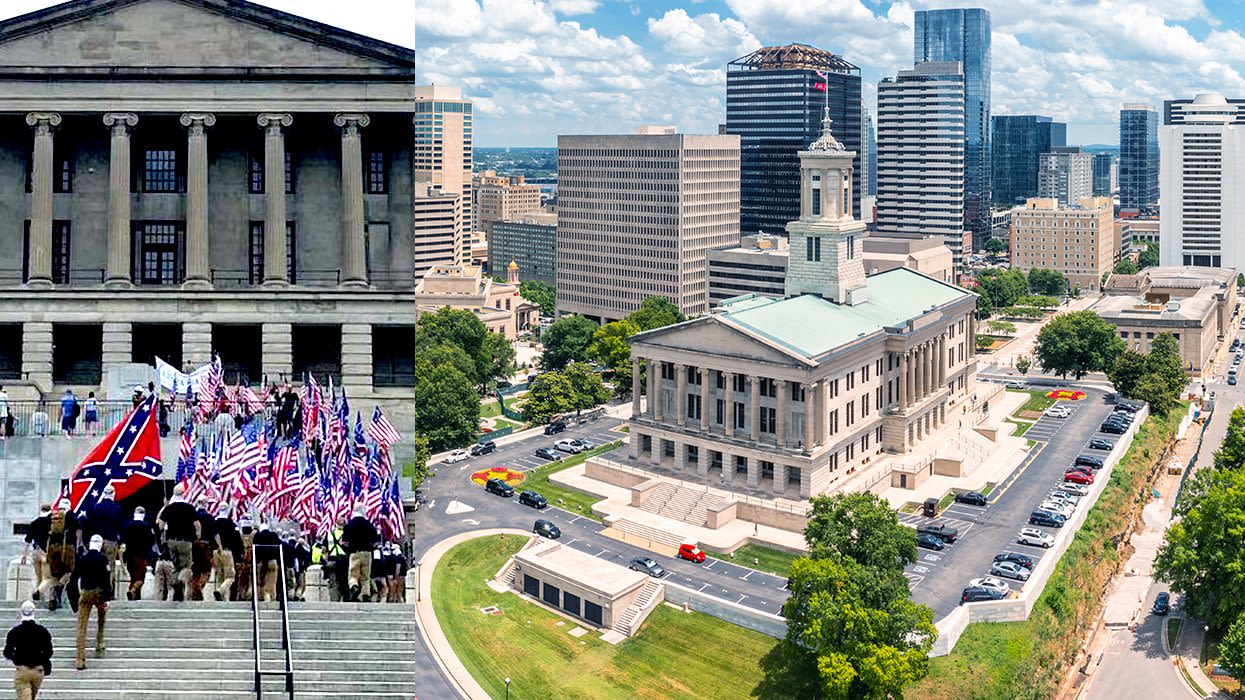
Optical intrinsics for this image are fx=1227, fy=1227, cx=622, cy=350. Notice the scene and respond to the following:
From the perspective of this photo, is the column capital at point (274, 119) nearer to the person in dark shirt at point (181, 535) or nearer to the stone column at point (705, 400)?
the person in dark shirt at point (181, 535)

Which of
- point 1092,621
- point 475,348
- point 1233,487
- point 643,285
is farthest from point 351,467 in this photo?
point 643,285

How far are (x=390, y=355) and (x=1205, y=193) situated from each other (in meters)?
188

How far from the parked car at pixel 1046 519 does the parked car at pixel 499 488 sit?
31.2 meters

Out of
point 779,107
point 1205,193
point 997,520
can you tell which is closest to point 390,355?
point 997,520

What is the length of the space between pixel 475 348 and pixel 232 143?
72488mm

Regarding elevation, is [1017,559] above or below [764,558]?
above

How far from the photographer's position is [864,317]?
86250mm

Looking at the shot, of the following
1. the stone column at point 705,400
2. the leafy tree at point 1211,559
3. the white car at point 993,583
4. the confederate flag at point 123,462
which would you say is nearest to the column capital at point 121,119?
the confederate flag at point 123,462

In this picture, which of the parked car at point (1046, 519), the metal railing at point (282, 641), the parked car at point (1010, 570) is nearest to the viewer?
the metal railing at point (282, 641)

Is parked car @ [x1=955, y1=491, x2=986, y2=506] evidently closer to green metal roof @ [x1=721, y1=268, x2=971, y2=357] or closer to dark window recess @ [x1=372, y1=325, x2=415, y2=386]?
green metal roof @ [x1=721, y1=268, x2=971, y2=357]

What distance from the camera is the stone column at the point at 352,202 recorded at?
1428 inches

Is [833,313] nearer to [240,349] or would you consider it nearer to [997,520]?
[997,520]

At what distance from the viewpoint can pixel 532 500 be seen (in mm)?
73938

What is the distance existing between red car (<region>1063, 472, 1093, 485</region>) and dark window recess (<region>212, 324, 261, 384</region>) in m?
58.6
